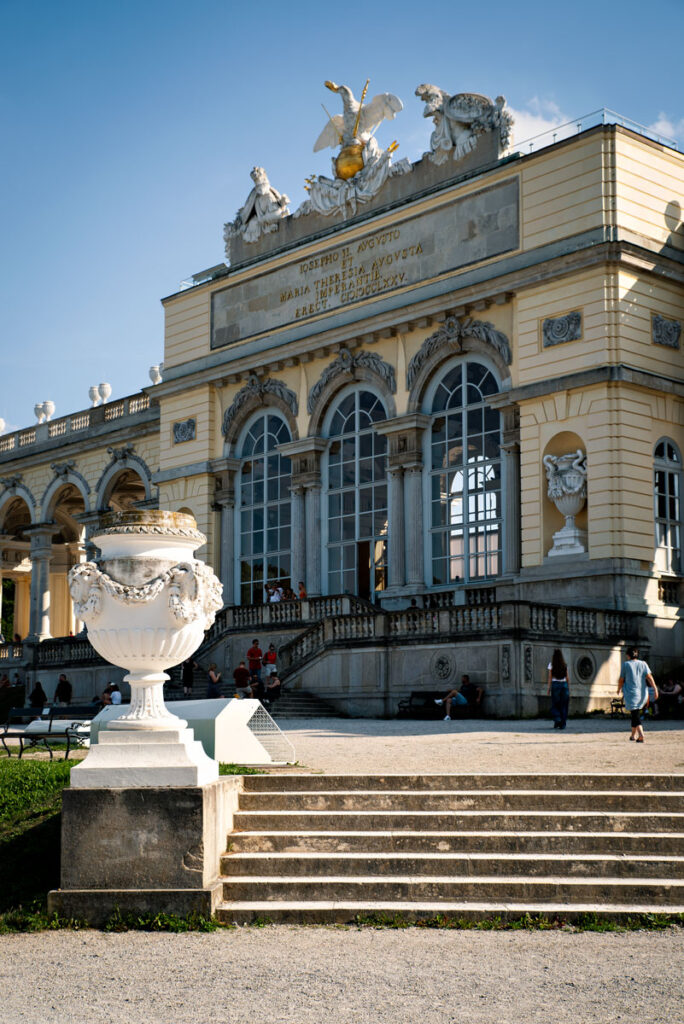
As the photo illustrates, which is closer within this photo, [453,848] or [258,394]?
[453,848]

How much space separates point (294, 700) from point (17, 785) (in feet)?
48.1

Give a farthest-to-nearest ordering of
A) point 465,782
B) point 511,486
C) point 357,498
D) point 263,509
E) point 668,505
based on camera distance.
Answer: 1. point 263,509
2. point 357,498
3. point 511,486
4. point 668,505
5. point 465,782

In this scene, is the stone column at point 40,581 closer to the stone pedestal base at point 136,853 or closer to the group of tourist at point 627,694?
the group of tourist at point 627,694

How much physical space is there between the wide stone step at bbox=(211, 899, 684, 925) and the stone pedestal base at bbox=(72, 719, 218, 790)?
107cm

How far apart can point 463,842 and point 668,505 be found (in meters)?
20.2

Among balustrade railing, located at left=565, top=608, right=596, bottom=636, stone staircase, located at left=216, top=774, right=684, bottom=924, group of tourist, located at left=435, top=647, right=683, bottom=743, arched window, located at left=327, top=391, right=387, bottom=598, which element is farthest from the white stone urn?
stone staircase, located at left=216, top=774, right=684, bottom=924

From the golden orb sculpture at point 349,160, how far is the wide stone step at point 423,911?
2905 cm

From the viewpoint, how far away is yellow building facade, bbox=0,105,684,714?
27.8 meters

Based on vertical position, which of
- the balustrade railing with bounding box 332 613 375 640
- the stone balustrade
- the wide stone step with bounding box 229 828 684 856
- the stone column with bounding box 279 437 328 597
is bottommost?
the wide stone step with bounding box 229 828 684 856

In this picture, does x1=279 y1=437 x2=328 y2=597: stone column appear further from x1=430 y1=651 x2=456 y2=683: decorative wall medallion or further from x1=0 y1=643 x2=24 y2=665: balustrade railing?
x1=0 y1=643 x2=24 y2=665: balustrade railing

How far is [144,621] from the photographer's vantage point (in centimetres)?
1063

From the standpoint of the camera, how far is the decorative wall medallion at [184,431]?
130ft

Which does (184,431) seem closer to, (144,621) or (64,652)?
(64,652)

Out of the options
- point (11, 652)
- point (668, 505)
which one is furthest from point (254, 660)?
point (11, 652)
